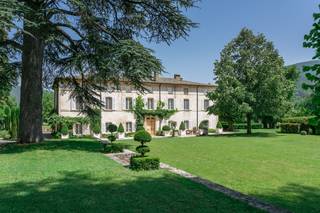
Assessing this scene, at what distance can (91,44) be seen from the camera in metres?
15.1

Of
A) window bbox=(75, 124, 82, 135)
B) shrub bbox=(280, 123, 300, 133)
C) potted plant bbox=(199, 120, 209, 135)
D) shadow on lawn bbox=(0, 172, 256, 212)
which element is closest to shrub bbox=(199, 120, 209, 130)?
potted plant bbox=(199, 120, 209, 135)

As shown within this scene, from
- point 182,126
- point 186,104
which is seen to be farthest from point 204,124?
point 182,126

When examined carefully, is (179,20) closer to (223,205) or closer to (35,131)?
(35,131)

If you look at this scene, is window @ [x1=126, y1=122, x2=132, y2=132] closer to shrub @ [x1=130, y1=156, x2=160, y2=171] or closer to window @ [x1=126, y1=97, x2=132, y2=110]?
window @ [x1=126, y1=97, x2=132, y2=110]

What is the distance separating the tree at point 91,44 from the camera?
1377cm

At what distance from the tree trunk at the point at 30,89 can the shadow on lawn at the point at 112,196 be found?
8.93 meters

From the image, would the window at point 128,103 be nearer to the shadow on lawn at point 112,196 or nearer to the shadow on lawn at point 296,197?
the shadow on lawn at point 112,196

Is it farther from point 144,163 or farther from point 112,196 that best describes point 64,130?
point 112,196

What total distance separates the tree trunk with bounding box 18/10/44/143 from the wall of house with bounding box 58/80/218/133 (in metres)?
13.9

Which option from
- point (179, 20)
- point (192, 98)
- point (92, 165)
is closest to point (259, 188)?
point (92, 165)

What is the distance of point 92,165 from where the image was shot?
1088 centimetres

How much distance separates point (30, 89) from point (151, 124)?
20.5m

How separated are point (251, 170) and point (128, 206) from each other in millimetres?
6421

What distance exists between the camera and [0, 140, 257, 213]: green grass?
5957 millimetres
